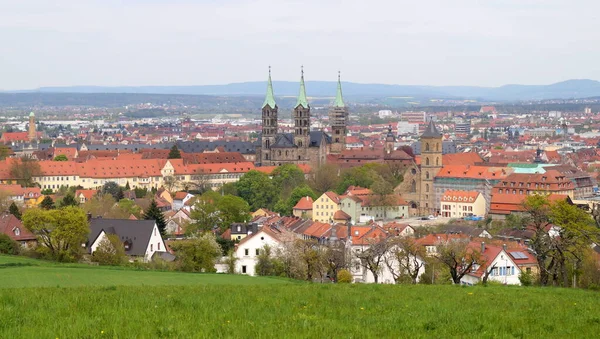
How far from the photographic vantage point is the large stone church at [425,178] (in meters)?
98.6

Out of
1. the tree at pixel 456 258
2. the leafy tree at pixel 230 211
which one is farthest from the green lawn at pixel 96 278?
the leafy tree at pixel 230 211

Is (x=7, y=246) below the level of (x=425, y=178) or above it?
above

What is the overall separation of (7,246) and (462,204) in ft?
177

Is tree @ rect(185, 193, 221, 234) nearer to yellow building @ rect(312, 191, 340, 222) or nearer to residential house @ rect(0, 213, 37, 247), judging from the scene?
yellow building @ rect(312, 191, 340, 222)

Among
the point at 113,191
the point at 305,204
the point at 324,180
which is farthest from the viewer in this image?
the point at 324,180

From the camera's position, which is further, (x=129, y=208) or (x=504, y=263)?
(x=129, y=208)

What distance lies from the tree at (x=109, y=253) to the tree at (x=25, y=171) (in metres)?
64.8

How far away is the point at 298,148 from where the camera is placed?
430 feet

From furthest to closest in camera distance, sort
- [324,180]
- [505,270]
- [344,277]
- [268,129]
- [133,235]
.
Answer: [268,129] < [324,180] < [133,235] < [505,270] < [344,277]

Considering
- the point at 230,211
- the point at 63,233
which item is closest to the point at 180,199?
the point at 230,211

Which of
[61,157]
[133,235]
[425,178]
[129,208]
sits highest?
[133,235]

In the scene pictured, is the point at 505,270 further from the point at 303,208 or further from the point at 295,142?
the point at 295,142

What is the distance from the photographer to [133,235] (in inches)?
2124

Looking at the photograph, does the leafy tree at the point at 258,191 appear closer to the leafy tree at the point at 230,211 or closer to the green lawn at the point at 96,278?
the leafy tree at the point at 230,211
